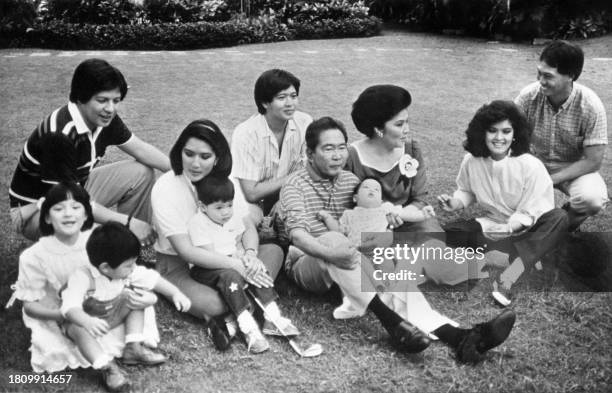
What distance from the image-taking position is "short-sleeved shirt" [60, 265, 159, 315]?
2.75m

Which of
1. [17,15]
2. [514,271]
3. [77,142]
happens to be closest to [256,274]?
[77,142]

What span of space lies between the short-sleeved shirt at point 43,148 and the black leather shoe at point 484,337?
2.21m

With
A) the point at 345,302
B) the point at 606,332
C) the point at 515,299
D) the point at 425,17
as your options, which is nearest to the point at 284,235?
the point at 345,302

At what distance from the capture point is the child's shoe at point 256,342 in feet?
10.2

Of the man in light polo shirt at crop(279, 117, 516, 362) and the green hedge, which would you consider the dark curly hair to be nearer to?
the man in light polo shirt at crop(279, 117, 516, 362)

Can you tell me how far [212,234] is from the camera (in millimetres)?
3295

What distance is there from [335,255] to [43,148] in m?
1.62

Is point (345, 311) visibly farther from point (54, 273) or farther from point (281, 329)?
point (54, 273)

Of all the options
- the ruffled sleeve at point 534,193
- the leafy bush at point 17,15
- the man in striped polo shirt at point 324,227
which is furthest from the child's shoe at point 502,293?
the leafy bush at point 17,15

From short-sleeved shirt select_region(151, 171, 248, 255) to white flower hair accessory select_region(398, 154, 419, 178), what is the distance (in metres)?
1.27

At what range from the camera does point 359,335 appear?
130 inches

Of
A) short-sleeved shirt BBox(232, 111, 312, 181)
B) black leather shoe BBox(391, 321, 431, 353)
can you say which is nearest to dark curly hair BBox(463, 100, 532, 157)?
short-sleeved shirt BBox(232, 111, 312, 181)

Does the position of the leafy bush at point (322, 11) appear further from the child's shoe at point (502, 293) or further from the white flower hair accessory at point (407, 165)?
the child's shoe at point (502, 293)

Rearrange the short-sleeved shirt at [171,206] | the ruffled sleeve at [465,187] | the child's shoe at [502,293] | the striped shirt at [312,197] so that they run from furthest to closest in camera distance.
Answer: the ruffled sleeve at [465,187]
the child's shoe at [502,293]
the striped shirt at [312,197]
the short-sleeved shirt at [171,206]
